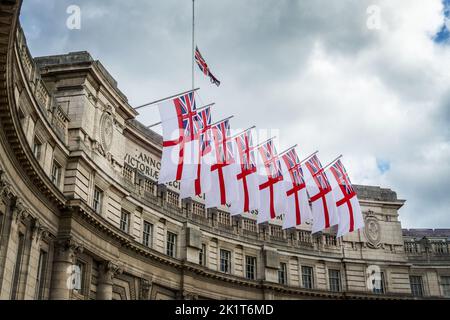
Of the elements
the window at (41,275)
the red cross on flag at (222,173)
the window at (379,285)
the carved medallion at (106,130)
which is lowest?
the window at (41,275)

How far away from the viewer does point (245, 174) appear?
40438 mm

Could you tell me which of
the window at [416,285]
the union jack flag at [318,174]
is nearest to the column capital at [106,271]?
the union jack flag at [318,174]

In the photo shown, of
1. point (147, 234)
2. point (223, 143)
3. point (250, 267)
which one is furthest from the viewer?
point (250, 267)

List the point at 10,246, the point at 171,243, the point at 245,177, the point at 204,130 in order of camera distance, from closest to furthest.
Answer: the point at 10,246 → the point at 204,130 → the point at 245,177 → the point at 171,243

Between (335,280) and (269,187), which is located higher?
(269,187)

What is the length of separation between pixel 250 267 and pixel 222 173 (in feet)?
44.8

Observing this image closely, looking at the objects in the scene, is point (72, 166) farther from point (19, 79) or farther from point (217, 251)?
point (217, 251)

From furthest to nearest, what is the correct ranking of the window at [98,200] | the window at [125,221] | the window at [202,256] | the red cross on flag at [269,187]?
the window at [202,256]
the red cross on flag at [269,187]
the window at [125,221]
the window at [98,200]

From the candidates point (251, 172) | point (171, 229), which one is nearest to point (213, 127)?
point (251, 172)

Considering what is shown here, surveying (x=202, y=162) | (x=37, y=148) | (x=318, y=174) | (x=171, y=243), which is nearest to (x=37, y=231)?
(x=37, y=148)

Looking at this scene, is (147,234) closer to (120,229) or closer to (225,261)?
A: (120,229)

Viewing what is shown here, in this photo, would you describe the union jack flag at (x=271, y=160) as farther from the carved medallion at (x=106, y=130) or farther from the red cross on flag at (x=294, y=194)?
the carved medallion at (x=106, y=130)

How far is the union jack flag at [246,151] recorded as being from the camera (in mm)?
40656

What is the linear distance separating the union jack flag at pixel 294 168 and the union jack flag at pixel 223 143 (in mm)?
6129
